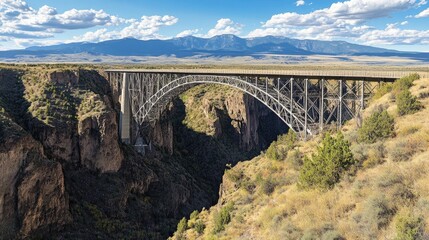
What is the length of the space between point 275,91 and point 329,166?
61.0 feet

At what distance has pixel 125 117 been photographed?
187 feet

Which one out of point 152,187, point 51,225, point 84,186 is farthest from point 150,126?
point 51,225

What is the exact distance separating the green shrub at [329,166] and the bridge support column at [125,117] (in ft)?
141

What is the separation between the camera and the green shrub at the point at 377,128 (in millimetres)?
18739

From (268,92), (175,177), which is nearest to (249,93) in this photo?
(268,92)

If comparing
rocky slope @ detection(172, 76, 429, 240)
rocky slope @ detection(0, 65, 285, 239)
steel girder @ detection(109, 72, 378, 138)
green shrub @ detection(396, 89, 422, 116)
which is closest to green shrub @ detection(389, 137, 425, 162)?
rocky slope @ detection(172, 76, 429, 240)

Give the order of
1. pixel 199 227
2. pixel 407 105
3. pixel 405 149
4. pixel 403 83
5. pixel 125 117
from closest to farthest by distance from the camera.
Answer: pixel 405 149 → pixel 407 105 → pixel 199 227 → pixel 403 83 → pixel 125 117

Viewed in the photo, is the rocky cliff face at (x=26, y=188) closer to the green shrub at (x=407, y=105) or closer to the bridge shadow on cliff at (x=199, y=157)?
the bridge shadow on cliff at (x=199, y=157)

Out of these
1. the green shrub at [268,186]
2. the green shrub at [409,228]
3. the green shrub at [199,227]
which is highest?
the green shrub at [409,228]

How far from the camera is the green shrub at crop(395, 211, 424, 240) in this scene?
9664 mm

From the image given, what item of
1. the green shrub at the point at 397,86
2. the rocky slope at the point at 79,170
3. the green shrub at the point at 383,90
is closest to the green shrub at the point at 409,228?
the green shrub at the point at 397,86

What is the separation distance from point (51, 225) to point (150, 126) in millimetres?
27982

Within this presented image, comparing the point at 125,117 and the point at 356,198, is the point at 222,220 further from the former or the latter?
the point at 125,117

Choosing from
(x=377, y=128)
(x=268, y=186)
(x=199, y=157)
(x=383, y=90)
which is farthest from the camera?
(x=199, y=157)
